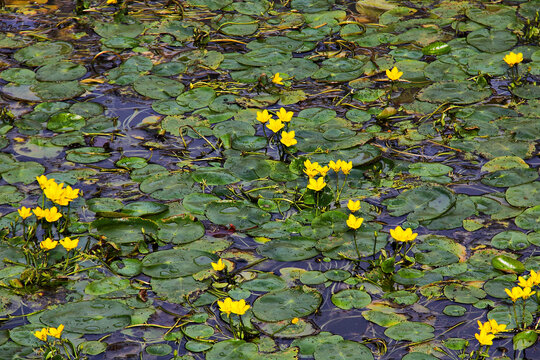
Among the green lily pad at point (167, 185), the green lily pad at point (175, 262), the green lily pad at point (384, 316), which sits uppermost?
the green lily pad at point (167, 185)

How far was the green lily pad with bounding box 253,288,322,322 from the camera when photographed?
2959 millimetres

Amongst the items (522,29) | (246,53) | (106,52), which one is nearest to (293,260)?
(246,53)

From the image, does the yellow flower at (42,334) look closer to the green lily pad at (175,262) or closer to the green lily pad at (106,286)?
the green lily pad at (106,286)

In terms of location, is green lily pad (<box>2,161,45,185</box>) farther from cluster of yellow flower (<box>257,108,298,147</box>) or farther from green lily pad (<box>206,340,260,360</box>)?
green lily pad (<box>206,340,260,360</box>)

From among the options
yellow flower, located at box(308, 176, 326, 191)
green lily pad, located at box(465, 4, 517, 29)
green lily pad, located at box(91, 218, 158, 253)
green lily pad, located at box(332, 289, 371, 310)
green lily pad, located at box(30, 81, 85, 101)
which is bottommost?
green lily pad, located at box(332, 289, 371, 310)

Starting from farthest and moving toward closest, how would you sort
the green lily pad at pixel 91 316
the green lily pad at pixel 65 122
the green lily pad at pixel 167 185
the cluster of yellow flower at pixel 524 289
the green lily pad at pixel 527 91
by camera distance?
the green lily pad at pixel 527 91 → the green lily pad at pixel 65 122 → the green lily pad at pixel 167 185 → the green lily pad at pixel 91 316 → the cluster of yellow flower at pixel 524 289

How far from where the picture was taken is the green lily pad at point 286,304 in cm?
296

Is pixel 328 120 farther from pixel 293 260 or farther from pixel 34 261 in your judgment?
pixel 34 261

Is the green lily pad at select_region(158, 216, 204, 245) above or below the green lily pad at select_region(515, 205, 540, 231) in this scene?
below

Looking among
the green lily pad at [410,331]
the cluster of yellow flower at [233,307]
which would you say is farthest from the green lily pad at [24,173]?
the green lily pad at [410,331]

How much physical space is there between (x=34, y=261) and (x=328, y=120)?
198cm

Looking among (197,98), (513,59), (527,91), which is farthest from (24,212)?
(527,91)

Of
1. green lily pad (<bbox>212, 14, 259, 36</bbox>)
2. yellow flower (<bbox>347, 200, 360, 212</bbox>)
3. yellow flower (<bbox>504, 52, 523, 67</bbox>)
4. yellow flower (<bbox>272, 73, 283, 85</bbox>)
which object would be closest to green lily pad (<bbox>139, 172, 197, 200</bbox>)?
yellow flower (<bbox>347, 200, 360, 212</bbox>)

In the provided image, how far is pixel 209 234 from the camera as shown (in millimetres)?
3443
